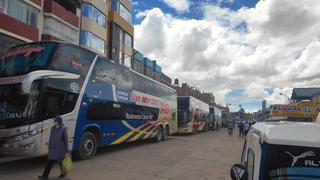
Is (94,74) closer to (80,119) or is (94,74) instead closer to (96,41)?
(80,119)

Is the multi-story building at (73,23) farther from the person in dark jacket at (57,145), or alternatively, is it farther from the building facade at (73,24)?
the person in dark jacket at (57,145)

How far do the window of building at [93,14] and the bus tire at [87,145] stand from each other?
22298mm

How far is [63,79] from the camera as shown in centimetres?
1214

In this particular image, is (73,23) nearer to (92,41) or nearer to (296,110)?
(92,41)

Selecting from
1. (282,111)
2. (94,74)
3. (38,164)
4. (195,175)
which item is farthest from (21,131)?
(282,111)

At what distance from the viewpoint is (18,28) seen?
2459 cm

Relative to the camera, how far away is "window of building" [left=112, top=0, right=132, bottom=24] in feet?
136

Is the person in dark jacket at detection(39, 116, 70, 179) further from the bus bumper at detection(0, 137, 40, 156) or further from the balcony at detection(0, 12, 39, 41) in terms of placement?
the balcony at detection(0, 12, 39, 41)

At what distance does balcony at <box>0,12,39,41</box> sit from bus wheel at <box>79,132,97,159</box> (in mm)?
12838

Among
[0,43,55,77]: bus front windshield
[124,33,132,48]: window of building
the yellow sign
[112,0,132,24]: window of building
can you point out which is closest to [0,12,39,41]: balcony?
[0,43,55,77]: bus front windshield

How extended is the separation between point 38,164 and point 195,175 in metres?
5.30

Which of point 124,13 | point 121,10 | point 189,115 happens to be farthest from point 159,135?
point 124,13

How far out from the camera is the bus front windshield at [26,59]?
11641 mm

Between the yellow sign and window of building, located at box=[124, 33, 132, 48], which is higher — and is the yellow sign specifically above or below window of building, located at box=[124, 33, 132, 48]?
below
